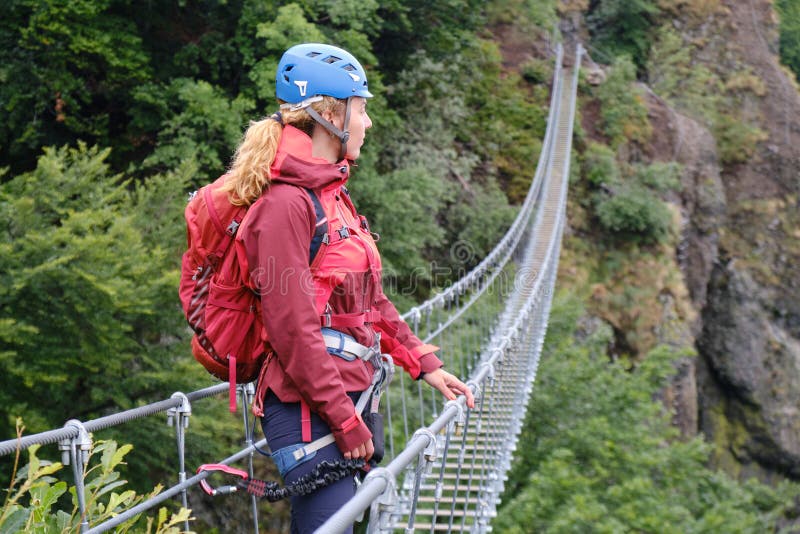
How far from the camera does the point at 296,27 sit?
628 cm

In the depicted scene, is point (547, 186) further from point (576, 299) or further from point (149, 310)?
point (149, 310)

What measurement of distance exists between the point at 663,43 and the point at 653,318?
715cm

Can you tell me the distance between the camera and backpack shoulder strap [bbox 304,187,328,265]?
118cm

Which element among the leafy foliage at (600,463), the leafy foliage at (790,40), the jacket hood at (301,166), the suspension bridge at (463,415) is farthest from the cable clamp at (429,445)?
the leafy foliage at (790,40)

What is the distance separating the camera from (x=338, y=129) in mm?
1255

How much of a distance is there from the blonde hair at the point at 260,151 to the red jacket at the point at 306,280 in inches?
0.6

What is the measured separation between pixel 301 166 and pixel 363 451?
42 cm

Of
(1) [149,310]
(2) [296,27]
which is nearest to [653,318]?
(2) [296,27]

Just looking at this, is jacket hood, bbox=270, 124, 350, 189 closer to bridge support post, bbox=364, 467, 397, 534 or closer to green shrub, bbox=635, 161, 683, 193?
bridge support post, bbox=364, 467, 397, 534

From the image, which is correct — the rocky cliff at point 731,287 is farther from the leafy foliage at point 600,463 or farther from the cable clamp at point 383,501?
the cable clamp at point 383,501

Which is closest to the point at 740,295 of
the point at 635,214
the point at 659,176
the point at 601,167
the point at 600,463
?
the point at 659,176

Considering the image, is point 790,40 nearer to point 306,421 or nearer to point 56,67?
point 56,67

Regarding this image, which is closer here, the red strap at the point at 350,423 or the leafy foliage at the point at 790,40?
the red strap at the point at 350,423

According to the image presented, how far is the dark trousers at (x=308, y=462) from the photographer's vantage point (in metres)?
1.17
